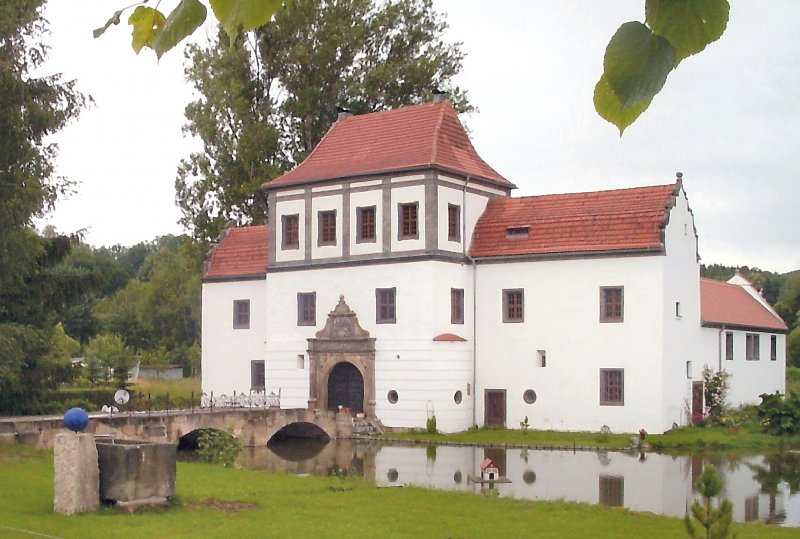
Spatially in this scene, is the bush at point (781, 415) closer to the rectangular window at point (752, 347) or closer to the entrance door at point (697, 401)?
A: the entrance door at point (697, 401)

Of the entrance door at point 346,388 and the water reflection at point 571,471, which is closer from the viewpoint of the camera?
the water reflection at point 571,471

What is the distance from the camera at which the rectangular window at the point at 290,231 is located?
37.5 m

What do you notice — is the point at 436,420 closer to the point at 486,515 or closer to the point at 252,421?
the point at 252,421

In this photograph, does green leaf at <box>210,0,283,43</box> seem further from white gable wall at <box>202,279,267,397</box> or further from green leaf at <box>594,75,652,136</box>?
white gable wall at <box>202,279,267,397</box>

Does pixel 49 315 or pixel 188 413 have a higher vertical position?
pixel 49 315

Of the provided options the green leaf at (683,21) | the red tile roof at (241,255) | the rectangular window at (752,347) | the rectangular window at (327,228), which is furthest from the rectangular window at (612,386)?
the green leaf at (683,21)

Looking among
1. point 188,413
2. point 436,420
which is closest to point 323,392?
point 436,420

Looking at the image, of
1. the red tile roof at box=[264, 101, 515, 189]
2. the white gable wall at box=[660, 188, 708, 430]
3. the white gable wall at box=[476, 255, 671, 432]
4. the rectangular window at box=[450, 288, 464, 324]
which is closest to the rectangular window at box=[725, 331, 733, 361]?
the white gable wall at box=[660, 188, 708, 430]

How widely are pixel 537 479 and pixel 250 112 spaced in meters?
25.2

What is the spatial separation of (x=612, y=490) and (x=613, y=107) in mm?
20921

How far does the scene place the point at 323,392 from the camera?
36.2 metres

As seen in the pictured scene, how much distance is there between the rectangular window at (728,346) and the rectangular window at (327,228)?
46.0 feet

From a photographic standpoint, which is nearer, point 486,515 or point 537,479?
point 486,515

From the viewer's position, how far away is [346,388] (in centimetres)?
3606
